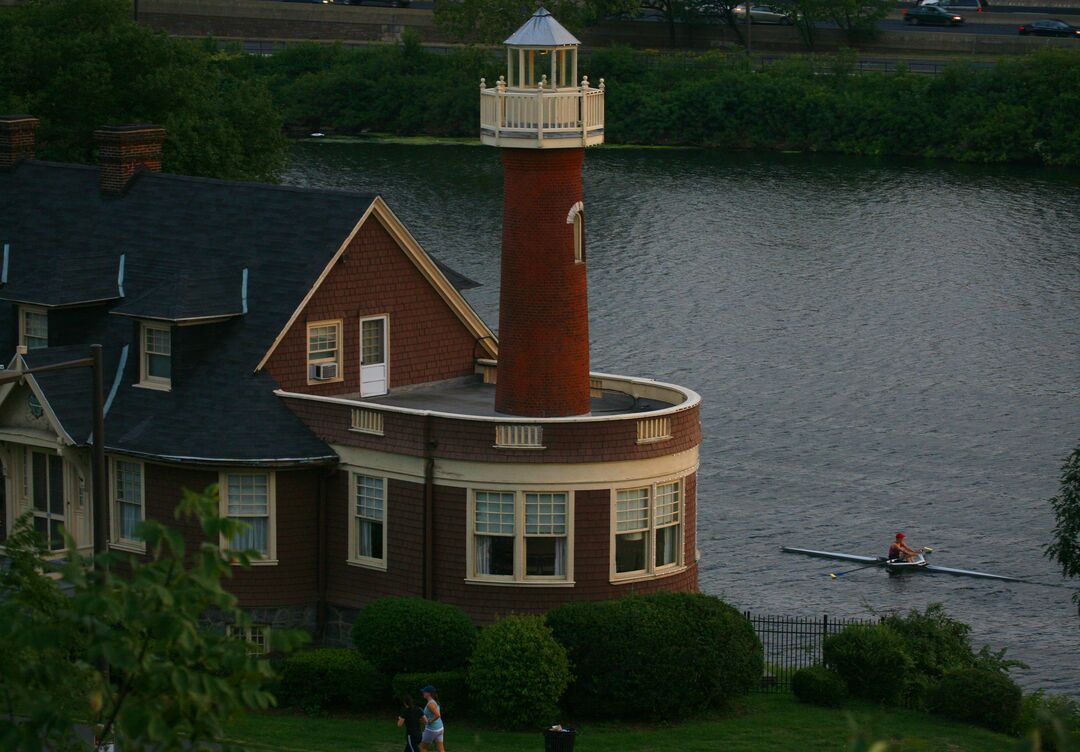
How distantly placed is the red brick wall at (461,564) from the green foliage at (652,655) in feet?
5.47

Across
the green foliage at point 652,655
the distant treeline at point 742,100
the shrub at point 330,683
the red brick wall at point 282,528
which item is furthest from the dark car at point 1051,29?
the shrub at point 330,683

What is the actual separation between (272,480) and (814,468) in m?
30.1

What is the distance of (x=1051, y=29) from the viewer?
5591 inches

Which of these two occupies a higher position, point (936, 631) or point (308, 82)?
point (308, 82)

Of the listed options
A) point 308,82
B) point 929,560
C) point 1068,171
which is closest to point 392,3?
point 308,82

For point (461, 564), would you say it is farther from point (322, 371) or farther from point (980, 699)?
point (980, 699)

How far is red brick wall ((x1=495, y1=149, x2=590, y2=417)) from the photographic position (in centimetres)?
4519

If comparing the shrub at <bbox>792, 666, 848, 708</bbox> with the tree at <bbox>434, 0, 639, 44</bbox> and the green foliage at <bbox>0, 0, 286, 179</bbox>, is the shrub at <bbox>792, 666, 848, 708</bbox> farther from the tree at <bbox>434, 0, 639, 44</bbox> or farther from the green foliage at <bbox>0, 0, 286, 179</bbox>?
the tree at <bbox>434, 0, 639, 44</bbox>

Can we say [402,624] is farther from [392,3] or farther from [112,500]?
[392,3]

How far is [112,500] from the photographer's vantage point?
46.1 meters

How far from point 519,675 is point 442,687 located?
1804 mm

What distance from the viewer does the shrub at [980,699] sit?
139 feet

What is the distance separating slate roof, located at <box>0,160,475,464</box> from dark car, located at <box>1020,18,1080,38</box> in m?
98.9

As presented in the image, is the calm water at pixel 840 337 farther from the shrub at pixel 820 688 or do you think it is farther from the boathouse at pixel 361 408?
the boathouse at pixel 361 408
